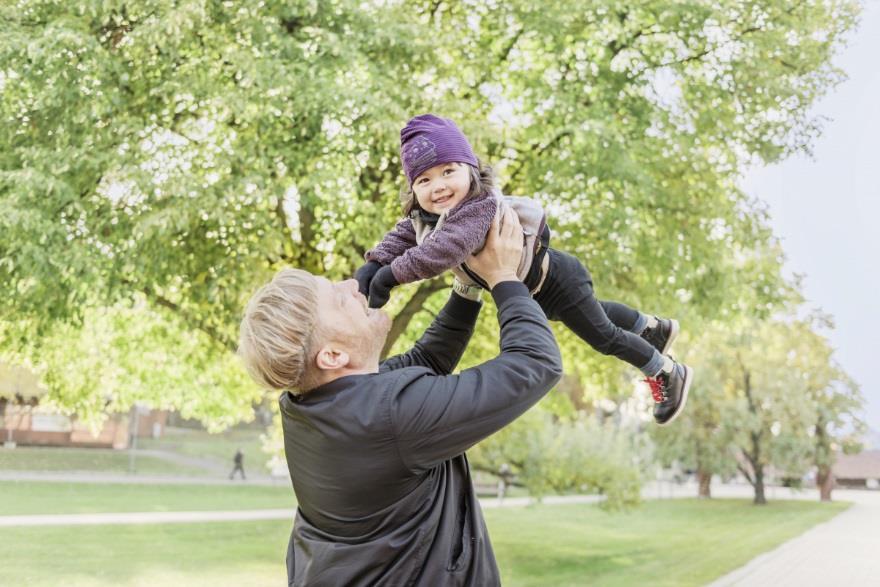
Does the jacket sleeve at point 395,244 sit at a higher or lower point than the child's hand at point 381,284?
higher

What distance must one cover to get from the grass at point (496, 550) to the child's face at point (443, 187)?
11.2 m

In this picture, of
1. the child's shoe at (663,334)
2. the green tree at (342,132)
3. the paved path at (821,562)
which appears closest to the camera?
the child's shoe at (663,334)

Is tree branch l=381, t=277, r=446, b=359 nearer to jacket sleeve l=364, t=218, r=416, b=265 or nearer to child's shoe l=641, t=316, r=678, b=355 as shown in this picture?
child's shoe l=641, t=316, r=678, b=355

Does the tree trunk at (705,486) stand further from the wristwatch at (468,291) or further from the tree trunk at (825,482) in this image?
the wristwatch at (468,291)

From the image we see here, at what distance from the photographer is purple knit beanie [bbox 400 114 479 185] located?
8.03ft

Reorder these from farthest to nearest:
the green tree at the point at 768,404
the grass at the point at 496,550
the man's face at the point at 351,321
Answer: the green tree at the point at 768,404
the grass at the point at 496,550
the man's face at the point at 351,321

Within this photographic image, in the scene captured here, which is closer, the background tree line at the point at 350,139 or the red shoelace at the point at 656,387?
the red shoelace at the point at 656,387

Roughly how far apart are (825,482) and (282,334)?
1378 inches

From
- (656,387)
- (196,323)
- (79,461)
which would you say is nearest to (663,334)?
(656,387)

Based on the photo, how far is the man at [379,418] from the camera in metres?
1.87

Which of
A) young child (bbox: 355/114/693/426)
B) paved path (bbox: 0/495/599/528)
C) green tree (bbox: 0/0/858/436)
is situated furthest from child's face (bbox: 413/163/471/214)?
paved path (bbox: 0/495/599/528)

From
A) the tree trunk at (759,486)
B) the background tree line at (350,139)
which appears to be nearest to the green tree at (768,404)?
the tree trunk at (759,486)

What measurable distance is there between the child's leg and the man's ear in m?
0.86

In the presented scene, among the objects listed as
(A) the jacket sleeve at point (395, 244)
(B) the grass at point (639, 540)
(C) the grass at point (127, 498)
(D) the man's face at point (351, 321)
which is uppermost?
(A) the jacket sleeve at point (395, 244)
